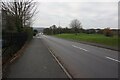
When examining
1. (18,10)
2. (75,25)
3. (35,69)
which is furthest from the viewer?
(75,25)

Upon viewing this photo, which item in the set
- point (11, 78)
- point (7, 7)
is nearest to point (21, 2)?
point (7, 7)

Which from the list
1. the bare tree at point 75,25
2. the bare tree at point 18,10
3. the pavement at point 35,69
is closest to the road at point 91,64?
the pavement at point 35,69

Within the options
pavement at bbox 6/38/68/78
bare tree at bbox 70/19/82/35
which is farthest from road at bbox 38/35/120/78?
bare tree at bbox 70/19/82/35

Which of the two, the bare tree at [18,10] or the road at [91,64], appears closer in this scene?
the road at [91,64]

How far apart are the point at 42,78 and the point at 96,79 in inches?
76.2

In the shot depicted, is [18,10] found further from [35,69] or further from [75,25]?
[75,25]

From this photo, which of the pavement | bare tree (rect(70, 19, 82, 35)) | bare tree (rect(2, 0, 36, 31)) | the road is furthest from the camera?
bare tree (rect(70, 19, 82, 35))

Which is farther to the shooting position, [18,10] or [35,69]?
[18,10]

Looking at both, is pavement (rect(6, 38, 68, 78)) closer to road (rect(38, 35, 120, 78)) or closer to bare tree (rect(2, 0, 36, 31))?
road (rect(38, 35, 120, 78))

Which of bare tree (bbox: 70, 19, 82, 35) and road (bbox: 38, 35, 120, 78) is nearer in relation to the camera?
road (bbox: 38, 35, 120, 78)

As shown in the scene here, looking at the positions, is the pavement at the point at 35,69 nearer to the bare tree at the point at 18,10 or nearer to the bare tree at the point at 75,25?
the bare tree at the point at 18,10

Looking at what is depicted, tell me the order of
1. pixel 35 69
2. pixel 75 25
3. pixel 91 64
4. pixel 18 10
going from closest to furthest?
pixel 35 69 < pixel 91 64 < pixel 18 10 < pixel 75 25

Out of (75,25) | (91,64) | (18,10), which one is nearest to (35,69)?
(91,64)

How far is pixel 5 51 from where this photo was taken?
13469 millimetres
